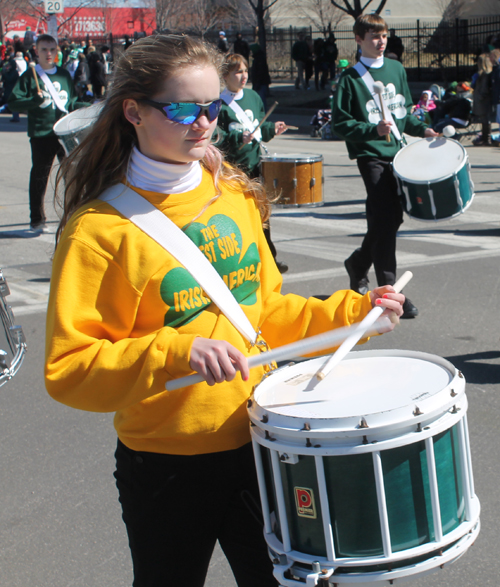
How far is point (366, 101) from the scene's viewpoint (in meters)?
6.21

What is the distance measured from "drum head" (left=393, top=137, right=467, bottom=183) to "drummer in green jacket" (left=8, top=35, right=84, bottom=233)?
469 cm

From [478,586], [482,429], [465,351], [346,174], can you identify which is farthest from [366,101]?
[346,174]

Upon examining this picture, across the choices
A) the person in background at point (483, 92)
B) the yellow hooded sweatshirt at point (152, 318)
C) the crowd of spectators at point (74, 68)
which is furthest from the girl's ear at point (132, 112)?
the crowd of spectators at point (74, 68)

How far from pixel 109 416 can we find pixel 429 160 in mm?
3276

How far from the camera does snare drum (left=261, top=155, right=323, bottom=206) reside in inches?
Answer: 318

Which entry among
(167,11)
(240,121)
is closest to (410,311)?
(240,121)

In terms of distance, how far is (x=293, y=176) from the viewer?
26.6 feet

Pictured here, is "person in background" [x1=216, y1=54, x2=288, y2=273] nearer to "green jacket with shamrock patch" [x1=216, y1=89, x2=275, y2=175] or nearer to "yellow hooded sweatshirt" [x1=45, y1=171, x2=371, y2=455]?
"green jacket with shamrock patch" [x1=216, y1=89, x2=275, y2=175]

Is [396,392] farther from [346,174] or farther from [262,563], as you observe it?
[346,174]

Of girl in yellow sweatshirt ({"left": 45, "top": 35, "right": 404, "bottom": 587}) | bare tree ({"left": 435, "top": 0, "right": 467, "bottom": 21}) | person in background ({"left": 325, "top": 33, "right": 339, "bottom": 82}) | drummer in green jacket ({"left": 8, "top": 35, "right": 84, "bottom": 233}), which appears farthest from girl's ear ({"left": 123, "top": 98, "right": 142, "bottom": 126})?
bare tree ({"left": 435, "top": 0, "right": 467, "bottom": 21})

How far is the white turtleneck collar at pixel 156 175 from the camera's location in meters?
1.98

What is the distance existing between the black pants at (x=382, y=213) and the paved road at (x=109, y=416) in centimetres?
50

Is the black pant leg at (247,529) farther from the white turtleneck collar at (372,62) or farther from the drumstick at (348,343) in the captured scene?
the white turtleneck collar at (372,62)

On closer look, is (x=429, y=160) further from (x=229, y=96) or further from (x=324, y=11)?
(x=324, y=11)
